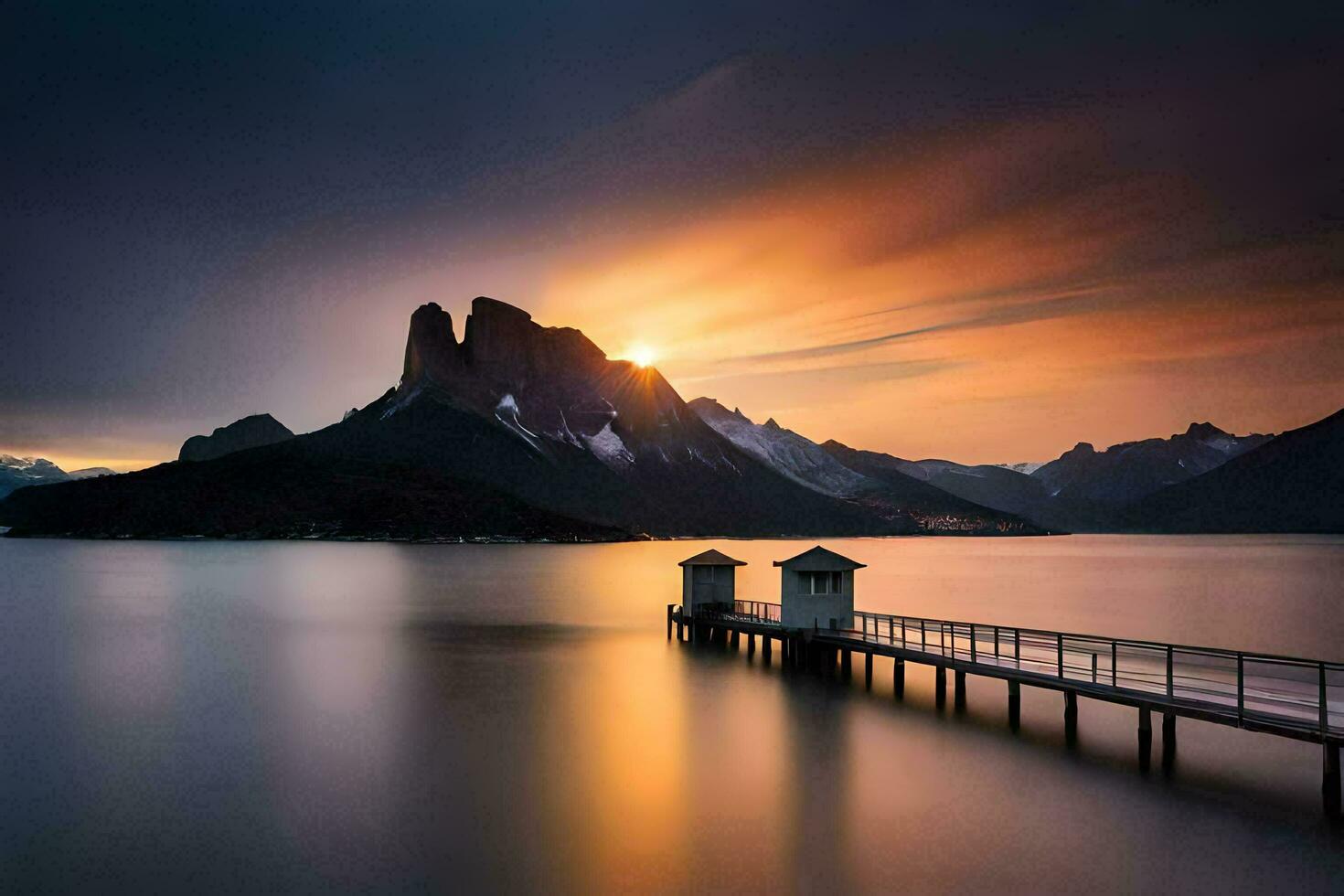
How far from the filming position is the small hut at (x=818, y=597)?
43.6 meters

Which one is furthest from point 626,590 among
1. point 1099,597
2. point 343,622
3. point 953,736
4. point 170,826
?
point 170,826

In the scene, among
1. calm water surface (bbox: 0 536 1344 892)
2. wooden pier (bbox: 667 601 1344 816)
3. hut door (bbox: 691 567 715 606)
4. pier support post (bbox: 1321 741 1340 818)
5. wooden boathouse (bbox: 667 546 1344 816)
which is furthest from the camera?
hut door (bbox: 691 567 715 606)

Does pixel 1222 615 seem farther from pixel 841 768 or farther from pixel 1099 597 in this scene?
pixel 841 768

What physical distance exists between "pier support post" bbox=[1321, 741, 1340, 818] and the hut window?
2244 centimetres

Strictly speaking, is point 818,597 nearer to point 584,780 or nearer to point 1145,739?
point 1145,739

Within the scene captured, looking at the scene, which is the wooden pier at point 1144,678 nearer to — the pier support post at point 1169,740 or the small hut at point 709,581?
the pier support post at point 1169,740

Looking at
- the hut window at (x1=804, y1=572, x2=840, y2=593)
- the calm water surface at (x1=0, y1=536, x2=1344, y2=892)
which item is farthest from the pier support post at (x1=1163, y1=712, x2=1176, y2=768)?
the hut window at (x1=804, y1=572, x2=840, y2=593)

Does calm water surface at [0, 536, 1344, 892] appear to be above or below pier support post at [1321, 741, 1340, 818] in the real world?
Answer: below

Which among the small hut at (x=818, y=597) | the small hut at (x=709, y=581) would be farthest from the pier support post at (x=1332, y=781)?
the small hut at (x=709, y=581)

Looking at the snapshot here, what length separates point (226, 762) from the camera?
30797 mm

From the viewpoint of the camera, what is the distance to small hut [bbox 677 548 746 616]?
184 ft

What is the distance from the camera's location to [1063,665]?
30469mm

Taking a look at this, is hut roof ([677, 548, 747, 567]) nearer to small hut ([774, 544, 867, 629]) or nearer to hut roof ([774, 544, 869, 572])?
small hut ([774, 544, 867, 629])

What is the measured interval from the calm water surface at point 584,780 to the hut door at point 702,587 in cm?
307
